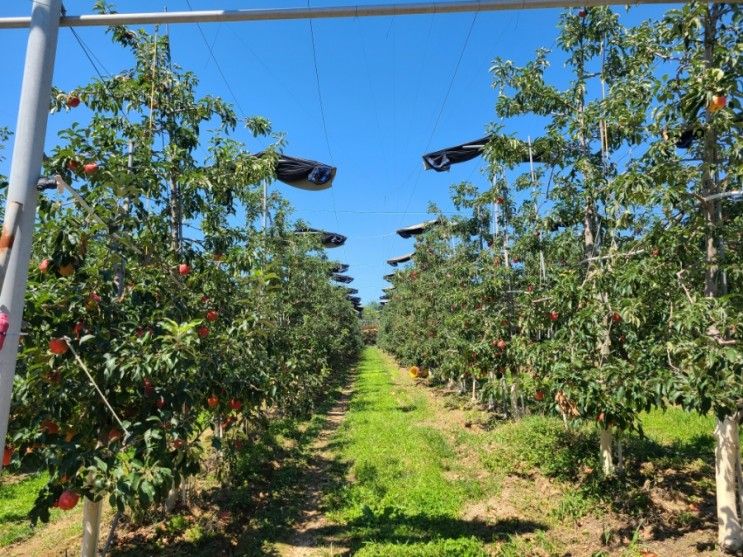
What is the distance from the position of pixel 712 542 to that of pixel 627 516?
3.08 feet

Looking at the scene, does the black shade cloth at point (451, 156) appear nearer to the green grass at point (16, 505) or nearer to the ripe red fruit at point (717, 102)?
the ripe red fruit at point (717, 102)

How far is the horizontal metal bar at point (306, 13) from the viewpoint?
2.58 m

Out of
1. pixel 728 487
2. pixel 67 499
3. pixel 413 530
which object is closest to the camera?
pixel 67 499

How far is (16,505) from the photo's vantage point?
691 cm

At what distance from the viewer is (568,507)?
5.73 m

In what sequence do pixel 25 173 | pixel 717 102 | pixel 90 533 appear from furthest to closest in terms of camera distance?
1. pixel 90 533
2. pixel 717 102
3. pixel 25 173

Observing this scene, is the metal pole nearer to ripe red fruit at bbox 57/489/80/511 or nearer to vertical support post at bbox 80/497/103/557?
ripe red fruit at bbox 57/489/80/511

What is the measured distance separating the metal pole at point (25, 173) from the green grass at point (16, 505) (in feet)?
17.2

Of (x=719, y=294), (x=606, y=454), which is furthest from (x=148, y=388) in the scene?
(x=606, y=454)

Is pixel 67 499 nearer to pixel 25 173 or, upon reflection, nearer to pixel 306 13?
pixel 25 173

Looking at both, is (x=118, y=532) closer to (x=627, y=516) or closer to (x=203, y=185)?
(x=203, y=185)

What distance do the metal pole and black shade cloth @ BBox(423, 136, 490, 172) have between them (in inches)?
409

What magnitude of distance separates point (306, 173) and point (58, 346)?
697 cm

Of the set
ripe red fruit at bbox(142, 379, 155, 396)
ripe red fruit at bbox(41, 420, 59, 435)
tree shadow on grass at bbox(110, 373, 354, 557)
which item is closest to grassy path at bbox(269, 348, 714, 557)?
tree shadow on grass at bbox(110, 373, 354, 557)
